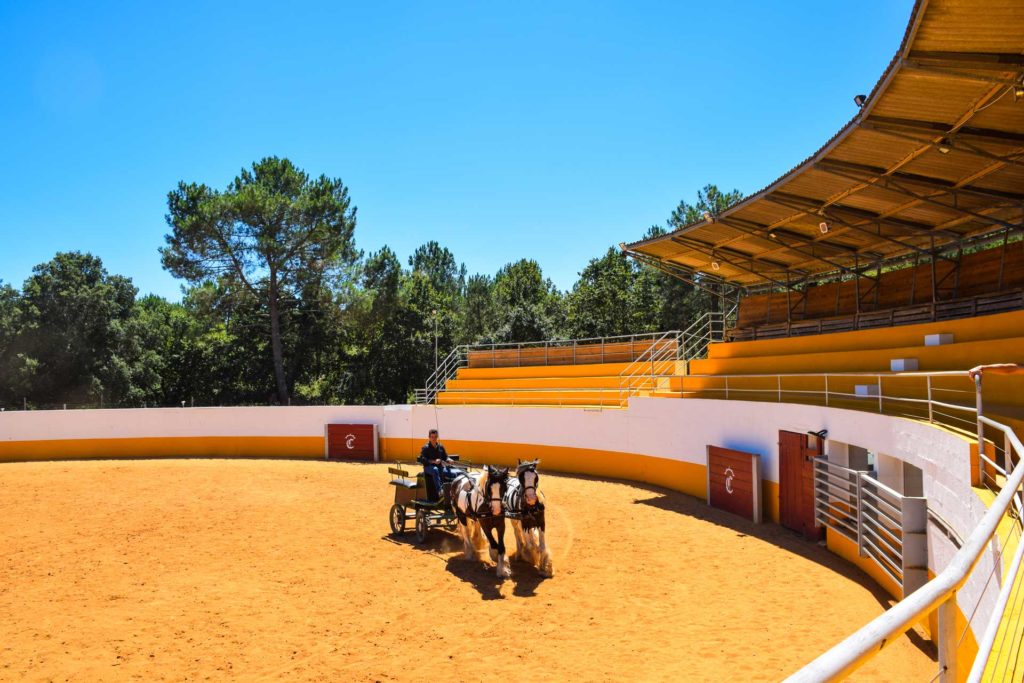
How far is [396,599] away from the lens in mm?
9859

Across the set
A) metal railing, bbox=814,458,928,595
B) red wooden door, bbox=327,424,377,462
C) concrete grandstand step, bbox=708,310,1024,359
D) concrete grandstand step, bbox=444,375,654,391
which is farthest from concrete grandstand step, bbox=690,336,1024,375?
red wooden door, bbox=327,424,377,462

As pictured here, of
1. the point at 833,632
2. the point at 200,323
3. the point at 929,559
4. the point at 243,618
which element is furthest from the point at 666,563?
the point at 200,323

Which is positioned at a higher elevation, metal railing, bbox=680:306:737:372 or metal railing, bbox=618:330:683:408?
metal railing, bbox=680:306:737:372

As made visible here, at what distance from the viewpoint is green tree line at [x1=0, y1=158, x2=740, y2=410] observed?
37.7m

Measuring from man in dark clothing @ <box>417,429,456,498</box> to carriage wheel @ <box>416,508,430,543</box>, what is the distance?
51cm

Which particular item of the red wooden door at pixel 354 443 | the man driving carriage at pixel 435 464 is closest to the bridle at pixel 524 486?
the man driving carriage at pixel 435 464

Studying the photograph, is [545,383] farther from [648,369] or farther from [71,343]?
[71,343]

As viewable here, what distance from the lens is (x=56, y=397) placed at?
41562 mm

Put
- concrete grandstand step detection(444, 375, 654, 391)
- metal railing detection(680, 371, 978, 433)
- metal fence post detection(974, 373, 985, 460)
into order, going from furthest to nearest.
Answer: concrete grandstand step detection(444, 375, 654, 391) < metal railing detection(680, 371, 978, 433) < metal fence post detection(974, 373, 985, 460)

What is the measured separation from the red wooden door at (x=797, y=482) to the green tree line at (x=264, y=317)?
2708 centimetres

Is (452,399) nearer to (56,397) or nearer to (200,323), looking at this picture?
(200,323)

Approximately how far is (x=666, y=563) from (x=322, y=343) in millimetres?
36077

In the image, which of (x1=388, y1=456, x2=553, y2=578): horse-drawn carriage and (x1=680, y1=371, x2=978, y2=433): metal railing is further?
(x1=388, y1=456, x2=553, y2=578): horse-drawn carriage

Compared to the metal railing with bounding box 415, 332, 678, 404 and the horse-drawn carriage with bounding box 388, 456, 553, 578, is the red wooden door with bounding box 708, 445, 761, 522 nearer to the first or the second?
the horse-drawn carriage with bounding box 388, 456, 553, 578
